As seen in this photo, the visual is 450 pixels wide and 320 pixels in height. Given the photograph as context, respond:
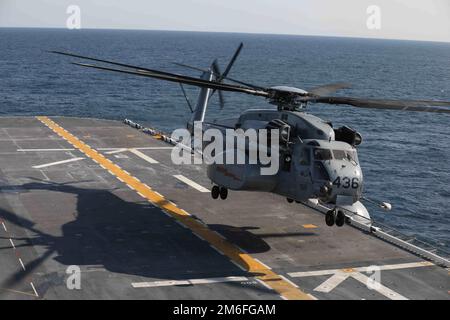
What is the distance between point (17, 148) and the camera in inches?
1775

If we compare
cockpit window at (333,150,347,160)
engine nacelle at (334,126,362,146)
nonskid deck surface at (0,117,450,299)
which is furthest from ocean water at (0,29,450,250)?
cockpit window at (333,150,347,160)

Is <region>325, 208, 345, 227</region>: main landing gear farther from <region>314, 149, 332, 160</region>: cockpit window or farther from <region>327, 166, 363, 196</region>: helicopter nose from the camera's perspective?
<region>314, 149, 332, 160</region>: cockpit window

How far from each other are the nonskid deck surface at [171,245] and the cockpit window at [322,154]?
4.35 m

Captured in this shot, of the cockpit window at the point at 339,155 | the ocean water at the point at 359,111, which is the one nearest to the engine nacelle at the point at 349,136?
the cockpit window at the point at 339,155

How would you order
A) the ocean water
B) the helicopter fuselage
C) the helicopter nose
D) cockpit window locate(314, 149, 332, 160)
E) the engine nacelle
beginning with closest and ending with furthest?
the helicopter nose → the helicopter fuselage → cockpit window locate(314, 149, 332, 160) → the engine nacelle → the ocean water

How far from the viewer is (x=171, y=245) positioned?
25641 mm

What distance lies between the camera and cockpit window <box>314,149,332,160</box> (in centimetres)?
2347

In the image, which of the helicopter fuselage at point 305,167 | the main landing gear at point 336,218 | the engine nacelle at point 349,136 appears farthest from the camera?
the engine nacelle at point 349,136

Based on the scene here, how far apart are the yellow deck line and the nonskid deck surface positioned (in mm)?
57

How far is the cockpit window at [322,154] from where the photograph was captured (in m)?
23.5

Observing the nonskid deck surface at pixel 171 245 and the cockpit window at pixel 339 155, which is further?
the cockpit window at pixel 339 155

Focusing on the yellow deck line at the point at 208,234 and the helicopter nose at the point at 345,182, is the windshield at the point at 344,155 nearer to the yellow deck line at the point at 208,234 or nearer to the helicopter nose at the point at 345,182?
the helicopter nose at the point at 345,182

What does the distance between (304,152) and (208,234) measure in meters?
6.35
